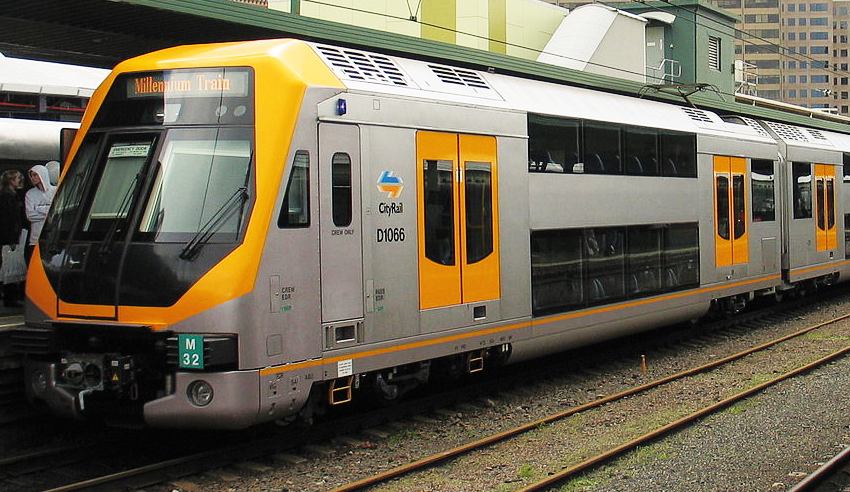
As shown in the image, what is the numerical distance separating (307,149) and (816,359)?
8.35m

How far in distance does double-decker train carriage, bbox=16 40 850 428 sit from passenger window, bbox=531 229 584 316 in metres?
0.02

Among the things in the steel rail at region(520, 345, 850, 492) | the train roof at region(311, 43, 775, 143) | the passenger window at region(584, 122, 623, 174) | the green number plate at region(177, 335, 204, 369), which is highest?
the train roof at region(311, 43, 775, 143)

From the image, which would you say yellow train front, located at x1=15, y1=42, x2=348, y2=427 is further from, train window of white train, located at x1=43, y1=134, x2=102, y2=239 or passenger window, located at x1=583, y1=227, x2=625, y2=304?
passenger window, located at x1=583, y1=227, x2=625, y2=304

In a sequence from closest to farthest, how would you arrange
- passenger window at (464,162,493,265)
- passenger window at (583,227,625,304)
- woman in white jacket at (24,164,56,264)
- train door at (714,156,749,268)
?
passenger window at (464,162,493,265) → woman in white jacket at (24,164,56,264) → passenger window at (583,227,625,304) → train door at (714,156,749,268)

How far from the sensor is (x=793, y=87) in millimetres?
143625

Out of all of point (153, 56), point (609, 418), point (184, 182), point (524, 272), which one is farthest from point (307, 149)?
point (609, 418)

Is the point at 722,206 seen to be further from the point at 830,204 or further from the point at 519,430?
the point at 519,430

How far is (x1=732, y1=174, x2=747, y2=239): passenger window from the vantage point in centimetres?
1520

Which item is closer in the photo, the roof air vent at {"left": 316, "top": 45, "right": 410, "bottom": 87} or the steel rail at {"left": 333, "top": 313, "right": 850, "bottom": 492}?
the steel rail at {"left": 333, "top": 313, "right": 850, "bottom": 492}

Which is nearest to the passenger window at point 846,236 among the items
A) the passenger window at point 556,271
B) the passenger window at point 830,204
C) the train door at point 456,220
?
the passenger window at point 830,204

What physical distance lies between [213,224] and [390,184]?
1.75m

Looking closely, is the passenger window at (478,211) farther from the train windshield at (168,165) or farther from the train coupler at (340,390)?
the train windshield at (168,165)

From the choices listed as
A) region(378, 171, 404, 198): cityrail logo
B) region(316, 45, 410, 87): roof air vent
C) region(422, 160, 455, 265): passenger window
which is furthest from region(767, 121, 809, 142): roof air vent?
region(378, 171, 404, 198): cityrail logo

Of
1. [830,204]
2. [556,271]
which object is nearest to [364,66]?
[556,271]
